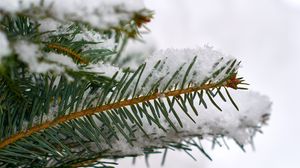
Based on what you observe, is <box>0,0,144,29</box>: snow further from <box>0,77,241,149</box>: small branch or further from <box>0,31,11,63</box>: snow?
<box>0,77,241,149</box>: small branch

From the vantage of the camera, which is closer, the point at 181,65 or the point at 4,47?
the point at 4,47

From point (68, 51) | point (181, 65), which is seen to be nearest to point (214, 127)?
point (181, 65)

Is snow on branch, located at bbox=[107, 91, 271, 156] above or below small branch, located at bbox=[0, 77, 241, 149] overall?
above

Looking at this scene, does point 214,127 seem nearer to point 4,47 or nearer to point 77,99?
point 77,99

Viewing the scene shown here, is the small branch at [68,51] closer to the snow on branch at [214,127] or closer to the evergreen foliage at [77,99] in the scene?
the evergreen foliage at [77,99]

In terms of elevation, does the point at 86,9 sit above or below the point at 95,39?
below

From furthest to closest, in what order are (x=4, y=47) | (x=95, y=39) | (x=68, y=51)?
(x=95, y=39)
(x=68, y=51)
(x=4, y=47)

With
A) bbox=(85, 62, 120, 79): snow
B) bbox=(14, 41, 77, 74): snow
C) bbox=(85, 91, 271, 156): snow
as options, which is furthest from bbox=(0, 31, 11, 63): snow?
bbox=(85, 91, 271, 156): snow

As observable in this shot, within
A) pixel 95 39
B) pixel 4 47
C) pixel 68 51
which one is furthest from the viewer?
pixel 95 39

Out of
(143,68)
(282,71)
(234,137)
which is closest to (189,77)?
(143,68)
